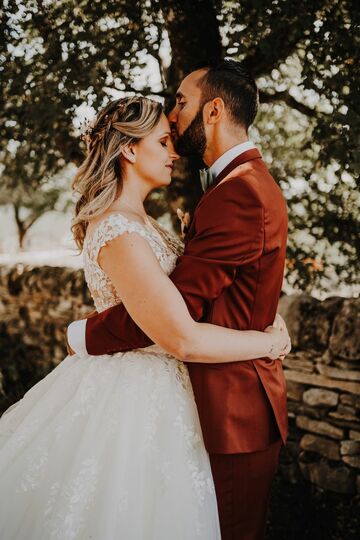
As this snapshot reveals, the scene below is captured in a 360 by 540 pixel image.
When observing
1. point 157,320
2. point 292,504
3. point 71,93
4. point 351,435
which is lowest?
point 292,504

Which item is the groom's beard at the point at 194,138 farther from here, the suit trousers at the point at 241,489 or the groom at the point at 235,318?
the suit trousers at the point at 241,489

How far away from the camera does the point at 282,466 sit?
4172 millimetres

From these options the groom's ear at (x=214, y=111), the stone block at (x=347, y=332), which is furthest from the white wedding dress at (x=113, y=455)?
the stone block at (x=347, y=332)

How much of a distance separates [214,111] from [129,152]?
0.44 m

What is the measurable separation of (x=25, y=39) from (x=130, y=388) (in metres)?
2.95

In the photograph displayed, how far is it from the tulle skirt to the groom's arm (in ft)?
1.43

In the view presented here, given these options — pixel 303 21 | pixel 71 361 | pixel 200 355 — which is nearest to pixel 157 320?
pixel 200 355

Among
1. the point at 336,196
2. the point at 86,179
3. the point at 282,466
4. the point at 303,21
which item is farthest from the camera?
the point at 336,196

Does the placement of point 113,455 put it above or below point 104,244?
below

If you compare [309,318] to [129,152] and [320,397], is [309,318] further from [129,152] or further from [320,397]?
[129,152]

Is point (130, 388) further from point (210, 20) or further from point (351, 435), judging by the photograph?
point (210, 20)

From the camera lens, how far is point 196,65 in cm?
380

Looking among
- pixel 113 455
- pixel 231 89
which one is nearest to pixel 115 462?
pixel 113 455

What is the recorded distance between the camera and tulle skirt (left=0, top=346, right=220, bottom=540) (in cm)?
191
